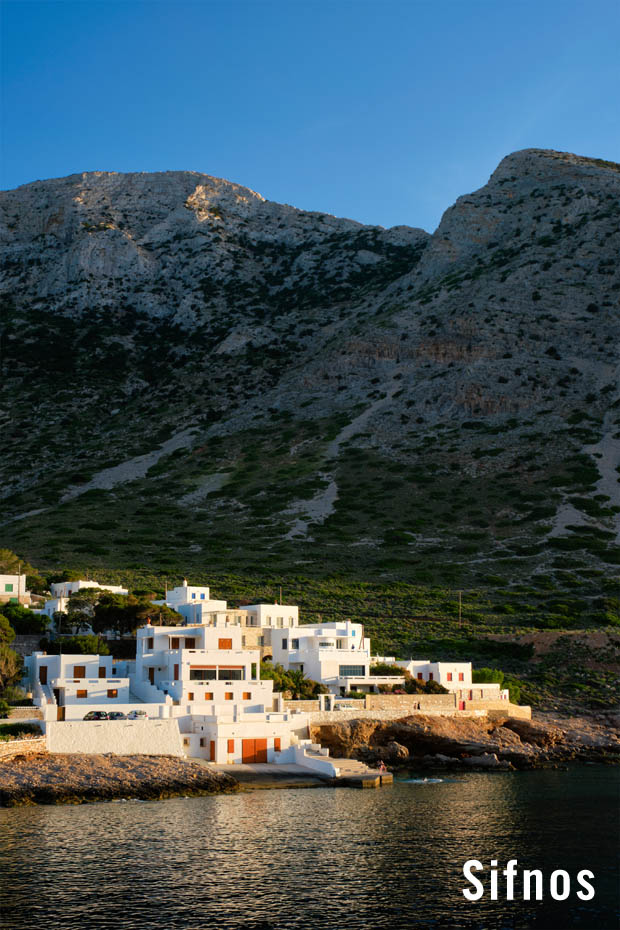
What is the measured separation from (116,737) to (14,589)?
27.2m

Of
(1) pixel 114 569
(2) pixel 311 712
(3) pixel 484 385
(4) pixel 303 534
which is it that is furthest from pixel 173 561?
(3) pixel 484 385

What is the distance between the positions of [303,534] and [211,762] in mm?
62375

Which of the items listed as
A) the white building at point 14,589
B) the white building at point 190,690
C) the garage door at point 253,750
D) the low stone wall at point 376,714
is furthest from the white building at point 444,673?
the white building at point 14,589

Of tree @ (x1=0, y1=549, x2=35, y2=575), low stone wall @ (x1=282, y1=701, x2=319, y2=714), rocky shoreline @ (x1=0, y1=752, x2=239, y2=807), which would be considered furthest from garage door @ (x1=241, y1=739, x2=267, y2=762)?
tree @ (x1=0, y1=549, x2=35, y2=575)

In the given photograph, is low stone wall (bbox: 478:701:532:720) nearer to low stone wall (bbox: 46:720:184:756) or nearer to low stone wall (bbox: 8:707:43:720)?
low stone wall (bbox: 46:720:184:756)

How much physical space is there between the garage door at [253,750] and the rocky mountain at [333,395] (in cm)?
4551

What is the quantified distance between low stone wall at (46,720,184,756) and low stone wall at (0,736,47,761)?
517 mm

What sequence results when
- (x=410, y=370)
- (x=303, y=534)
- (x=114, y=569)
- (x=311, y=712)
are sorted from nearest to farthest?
1. (x=311, y=712)
2. (x=114, y=569)
3. (x=303, y=534)
4. (x=410, y=370)

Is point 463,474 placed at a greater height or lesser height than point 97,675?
greater

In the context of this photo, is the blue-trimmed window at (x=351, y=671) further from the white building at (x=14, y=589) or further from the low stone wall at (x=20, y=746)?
the white building at (x=14, y=589)

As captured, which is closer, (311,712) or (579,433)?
(311,712)

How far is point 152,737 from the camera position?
1972 inches

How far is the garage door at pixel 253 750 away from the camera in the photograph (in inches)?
2055

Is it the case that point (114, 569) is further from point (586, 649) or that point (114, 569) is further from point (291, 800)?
point (291, 800)
